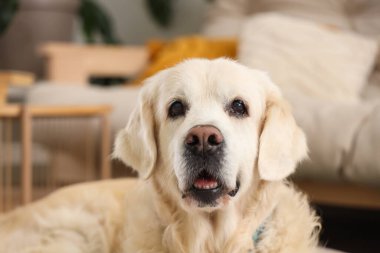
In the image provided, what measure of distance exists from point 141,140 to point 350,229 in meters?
1.74

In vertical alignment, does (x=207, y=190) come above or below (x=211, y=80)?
below

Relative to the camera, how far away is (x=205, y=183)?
4.30ft

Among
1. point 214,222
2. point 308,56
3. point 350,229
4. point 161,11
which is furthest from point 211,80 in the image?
point 161,11

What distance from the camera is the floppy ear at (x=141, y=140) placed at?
144 cm

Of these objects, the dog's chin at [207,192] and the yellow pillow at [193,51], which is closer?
the dog's chin at [207,192]

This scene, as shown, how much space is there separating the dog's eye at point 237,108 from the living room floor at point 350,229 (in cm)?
113

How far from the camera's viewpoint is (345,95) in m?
2.64

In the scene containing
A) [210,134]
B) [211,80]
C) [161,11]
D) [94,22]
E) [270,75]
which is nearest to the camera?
[210,134]

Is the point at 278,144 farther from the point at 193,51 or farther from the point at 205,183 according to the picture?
the point at 193,51

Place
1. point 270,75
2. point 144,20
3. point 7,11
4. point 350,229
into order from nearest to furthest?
1. point 270,75
2. point 350,229
3. point 7,11
4. point 144,20

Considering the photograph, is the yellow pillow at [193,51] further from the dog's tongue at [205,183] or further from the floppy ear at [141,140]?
the dog's tongue at [205,183]

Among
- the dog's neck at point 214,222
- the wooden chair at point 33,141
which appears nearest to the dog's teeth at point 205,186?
the dog's neck at point 214,222

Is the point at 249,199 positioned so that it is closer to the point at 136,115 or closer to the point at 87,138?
the point at 136,115

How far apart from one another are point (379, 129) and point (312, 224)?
566 mm
